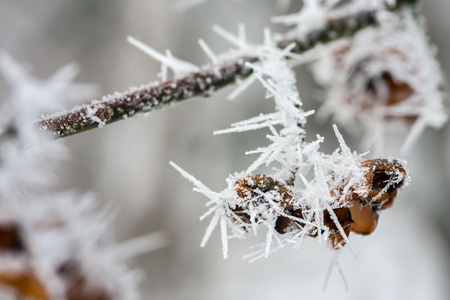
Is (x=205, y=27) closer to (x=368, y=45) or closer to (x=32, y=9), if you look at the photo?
(x=32, y=9)

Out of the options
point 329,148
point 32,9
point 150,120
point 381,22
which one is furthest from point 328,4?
point 32,9

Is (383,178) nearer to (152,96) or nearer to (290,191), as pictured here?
(290,191)

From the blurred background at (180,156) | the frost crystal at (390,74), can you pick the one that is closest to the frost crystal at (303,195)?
the frost crystal at (390,74)

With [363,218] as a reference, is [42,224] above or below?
above

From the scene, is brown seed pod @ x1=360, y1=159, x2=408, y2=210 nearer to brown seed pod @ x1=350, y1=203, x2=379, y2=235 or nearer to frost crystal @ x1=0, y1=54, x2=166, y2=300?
brown seed pod @ x1=350, y1=203, x2=379, y2=235

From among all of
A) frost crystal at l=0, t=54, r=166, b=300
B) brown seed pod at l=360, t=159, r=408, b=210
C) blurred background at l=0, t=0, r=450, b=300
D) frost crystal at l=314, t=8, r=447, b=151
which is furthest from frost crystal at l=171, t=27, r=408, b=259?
blurred background at l=0, t=0, r=450, b=300

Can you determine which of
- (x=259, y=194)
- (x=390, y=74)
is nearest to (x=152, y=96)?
(x=259, y=194)
